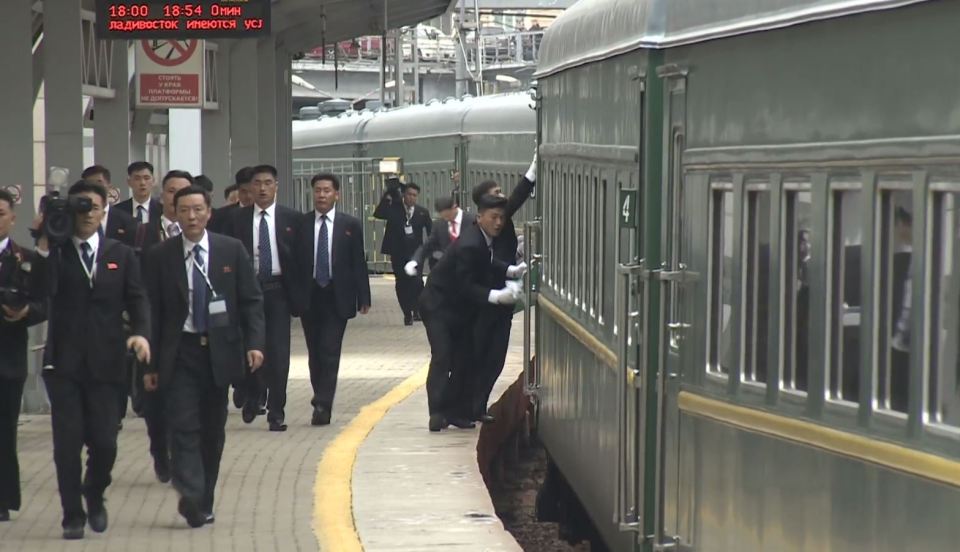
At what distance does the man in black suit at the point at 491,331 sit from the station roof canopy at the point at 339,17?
9.94 metres

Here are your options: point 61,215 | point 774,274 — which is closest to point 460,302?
point 61,215

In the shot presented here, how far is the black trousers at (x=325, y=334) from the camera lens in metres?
15.2

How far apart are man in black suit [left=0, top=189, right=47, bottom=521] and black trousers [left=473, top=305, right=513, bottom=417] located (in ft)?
14.3

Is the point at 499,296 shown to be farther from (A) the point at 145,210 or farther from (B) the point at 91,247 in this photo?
(B) the point at 91,247

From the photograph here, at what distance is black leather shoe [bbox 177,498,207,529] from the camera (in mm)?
10672

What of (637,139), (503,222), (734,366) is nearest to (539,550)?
(503,222)

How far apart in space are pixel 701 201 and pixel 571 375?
4043 mm

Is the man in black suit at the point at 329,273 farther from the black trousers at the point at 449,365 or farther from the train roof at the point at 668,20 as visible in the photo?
the train roof at the point at 668,20

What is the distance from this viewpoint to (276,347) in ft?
49.6

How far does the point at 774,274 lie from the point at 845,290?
69cm

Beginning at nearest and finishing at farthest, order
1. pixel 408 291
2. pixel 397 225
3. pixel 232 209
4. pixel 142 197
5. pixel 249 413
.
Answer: pixel 142 197
pixel 249 413
pixel 232 209
pixel 408 291
pixel 397 225

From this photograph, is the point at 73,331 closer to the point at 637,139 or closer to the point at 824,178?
the point at 637,139

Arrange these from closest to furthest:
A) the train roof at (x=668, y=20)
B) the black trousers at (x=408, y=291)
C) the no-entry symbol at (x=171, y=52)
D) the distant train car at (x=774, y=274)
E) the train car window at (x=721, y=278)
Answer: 1. the distant train car at (x=774, y=274)
2. the train roof at (x=668, y=20)
3. the train car window at (x=721, y=278)
4. the no-entry symbol at (x=171, y=52)
5. the black trousers at (x=408, y=291)

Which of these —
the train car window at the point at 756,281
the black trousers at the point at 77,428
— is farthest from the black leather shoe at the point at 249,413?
the train car window at the point at 756,281
